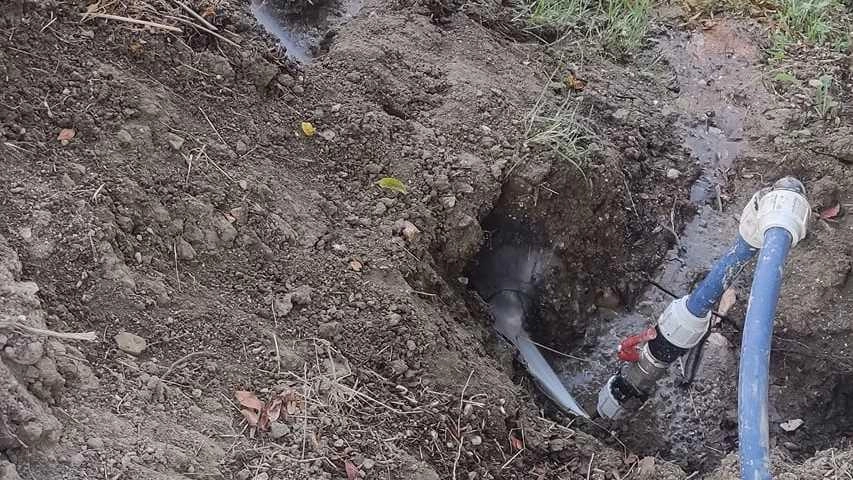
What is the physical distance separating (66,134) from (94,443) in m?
0.85

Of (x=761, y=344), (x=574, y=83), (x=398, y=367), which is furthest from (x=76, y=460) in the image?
(x=574, y=83)

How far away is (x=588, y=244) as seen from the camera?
2639 millimetres

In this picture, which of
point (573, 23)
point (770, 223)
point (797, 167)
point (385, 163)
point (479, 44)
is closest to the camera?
point (770, 223)

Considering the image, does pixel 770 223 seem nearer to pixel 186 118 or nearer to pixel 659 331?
pixel 659 331

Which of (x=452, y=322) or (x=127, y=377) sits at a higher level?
(x=452, y=322)

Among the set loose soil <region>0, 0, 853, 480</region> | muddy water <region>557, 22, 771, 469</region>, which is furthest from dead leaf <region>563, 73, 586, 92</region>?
muddy water <region>557, 22, 771, 469</region>

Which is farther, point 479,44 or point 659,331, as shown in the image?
point 479,44

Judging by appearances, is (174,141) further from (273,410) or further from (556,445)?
(556,445)

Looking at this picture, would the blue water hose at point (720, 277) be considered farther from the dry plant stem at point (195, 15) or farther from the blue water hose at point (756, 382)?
the dry plant stem at point (195, 15)

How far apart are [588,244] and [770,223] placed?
3.23 feet

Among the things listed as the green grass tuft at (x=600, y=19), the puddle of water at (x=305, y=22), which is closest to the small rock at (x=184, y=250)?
the puddle of water at (x=305, y=22)

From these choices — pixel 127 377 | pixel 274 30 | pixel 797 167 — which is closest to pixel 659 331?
pixel 797 167

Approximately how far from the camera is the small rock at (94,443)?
1526mm

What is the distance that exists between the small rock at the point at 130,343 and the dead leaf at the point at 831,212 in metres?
2.02
